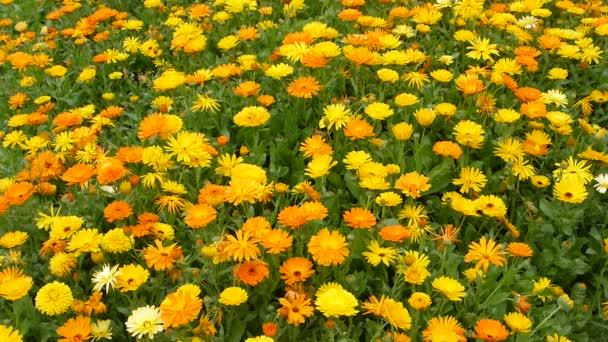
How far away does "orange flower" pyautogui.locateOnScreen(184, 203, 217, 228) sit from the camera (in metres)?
2.63

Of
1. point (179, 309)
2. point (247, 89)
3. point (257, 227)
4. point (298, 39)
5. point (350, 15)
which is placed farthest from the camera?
point (350, 15)

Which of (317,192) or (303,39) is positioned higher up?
(303,39)

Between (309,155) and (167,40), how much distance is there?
2196 millimetres

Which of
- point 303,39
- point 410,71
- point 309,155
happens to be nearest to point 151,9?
point 303,39

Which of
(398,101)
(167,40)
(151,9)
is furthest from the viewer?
(151,9)

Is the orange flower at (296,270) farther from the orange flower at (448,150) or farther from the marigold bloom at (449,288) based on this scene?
the orange flower at (448,150)

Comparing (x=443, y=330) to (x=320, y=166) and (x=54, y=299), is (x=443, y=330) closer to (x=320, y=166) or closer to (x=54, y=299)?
(x=320, y=166)

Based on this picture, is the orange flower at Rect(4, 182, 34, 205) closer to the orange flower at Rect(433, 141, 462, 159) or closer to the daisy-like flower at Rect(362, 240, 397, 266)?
the daisy-like flower at Rect(362, 240, 397, 266)

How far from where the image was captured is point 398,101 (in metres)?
3.49

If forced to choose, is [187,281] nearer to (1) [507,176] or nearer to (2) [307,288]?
(2) [307,288]

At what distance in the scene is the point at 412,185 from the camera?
2881 millimetres

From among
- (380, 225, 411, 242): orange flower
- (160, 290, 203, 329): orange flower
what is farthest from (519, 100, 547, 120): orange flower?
(160, 290, 203, 329): orange flower

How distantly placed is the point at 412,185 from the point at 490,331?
81 cm

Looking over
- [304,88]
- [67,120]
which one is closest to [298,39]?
[304,88]
